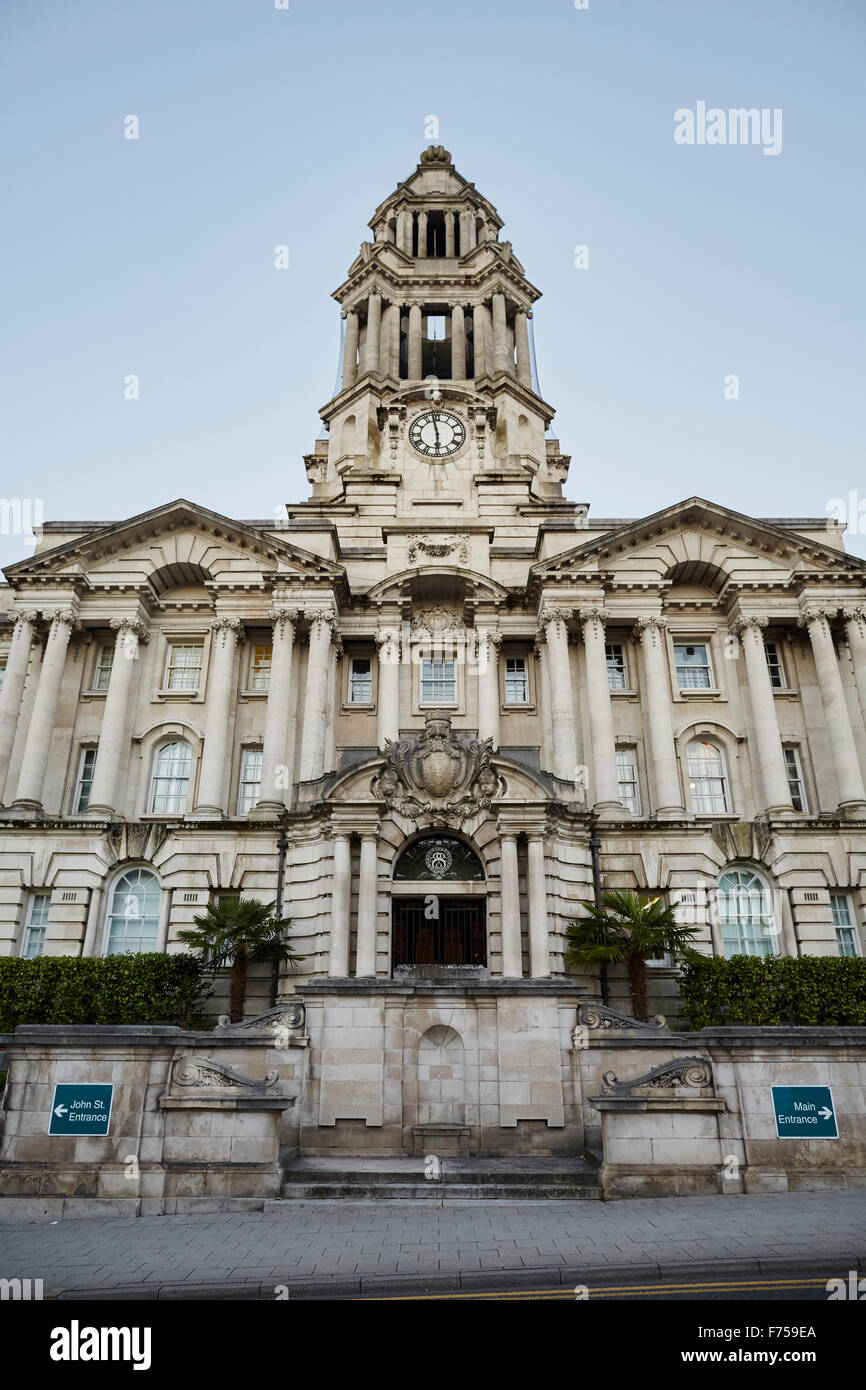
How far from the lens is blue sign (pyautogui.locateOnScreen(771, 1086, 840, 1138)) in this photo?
15.8 m

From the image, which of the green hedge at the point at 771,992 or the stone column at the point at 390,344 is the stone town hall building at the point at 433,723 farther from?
the stone column at the point at 390,344

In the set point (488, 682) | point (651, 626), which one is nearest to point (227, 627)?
point (488, 682)

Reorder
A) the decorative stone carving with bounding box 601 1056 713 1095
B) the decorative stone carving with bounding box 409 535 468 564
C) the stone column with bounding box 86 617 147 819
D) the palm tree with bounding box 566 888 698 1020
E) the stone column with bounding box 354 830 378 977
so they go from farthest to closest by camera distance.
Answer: the decorative stone carving with bounding box 409 535 468 564 < the stone column with bounding box 86 617 147 819 < the palm tree with bounding box 566 888 698 1020 < the stone column with bounding box 354 830 378 977 < the decorative stone carving with bounding box 601 1056 713 1095

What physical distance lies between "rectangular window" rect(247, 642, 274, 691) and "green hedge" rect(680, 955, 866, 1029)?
17.8 meters

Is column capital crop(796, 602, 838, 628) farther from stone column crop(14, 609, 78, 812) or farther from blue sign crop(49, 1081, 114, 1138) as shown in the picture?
blue sign crop(49, 1081, 114, 1138)

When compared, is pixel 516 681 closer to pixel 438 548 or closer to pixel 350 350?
pixel 438 548

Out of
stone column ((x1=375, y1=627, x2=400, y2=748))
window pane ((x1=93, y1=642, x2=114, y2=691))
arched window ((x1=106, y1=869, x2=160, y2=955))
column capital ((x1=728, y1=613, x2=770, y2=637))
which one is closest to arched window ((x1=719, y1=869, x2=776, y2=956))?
column capital ((x1=728, y1=613, x2=770, y2=637))

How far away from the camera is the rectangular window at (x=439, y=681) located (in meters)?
32.5

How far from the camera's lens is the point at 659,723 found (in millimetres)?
30719

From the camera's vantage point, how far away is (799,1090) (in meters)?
16.0

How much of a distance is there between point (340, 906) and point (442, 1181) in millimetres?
7329

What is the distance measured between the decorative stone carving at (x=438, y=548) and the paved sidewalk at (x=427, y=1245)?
23.3 m
